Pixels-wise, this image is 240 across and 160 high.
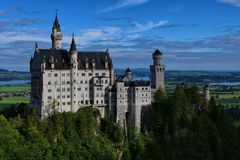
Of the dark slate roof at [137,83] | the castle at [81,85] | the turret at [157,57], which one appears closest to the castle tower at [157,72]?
the turret at [157,57]

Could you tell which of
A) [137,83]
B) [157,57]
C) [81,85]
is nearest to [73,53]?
[81,85]

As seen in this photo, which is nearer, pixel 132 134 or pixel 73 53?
pixel 73 53

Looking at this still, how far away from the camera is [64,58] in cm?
9712

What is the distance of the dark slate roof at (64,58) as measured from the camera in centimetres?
9431

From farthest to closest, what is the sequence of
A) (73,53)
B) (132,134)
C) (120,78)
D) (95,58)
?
(120,78) → (95,58) → (132,134) → (73,53)

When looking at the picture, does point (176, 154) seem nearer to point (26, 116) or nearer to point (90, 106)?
point (90, 106)

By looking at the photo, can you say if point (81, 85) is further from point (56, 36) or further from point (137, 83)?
point (56, 36)

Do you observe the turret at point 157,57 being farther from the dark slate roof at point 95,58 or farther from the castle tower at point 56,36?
the castle tower at point 56,36

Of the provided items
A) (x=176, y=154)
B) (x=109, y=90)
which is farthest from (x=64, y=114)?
(x=176, y=154)

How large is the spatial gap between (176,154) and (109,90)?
22116 millimetres

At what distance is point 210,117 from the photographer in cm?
10394

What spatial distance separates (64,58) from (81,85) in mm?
7353

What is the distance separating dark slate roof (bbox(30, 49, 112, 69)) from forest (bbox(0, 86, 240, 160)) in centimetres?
1142

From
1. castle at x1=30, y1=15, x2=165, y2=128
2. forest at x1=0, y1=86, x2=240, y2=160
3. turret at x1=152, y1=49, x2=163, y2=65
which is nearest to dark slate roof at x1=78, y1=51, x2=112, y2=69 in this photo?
castle at x1=30, y1=15, x2=165, y2=128
